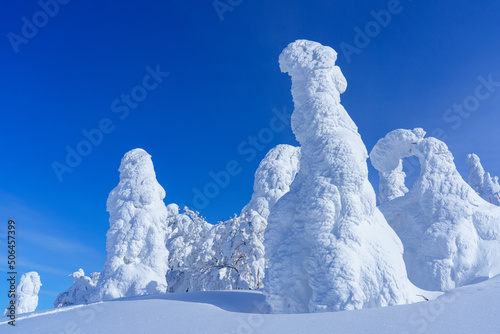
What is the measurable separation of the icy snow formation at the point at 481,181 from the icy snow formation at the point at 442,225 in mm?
19665

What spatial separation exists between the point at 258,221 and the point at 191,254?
796cm

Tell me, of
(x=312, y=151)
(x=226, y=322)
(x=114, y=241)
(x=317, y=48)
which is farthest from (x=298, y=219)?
(x=114, y=241)

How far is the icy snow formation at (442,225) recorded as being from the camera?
12.6m

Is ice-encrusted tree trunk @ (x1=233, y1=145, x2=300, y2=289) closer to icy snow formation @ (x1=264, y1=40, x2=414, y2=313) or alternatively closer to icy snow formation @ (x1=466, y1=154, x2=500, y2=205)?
icy snow formation @ (x1=264, y1=40, x2=414, y2=313)

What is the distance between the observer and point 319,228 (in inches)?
314

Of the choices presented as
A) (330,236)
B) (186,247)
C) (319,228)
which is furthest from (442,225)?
(186,247)

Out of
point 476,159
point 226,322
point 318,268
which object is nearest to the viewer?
point 226,322

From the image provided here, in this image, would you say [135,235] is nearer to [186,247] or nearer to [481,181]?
[186,247]

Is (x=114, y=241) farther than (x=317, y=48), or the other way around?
(x=114, y=241)

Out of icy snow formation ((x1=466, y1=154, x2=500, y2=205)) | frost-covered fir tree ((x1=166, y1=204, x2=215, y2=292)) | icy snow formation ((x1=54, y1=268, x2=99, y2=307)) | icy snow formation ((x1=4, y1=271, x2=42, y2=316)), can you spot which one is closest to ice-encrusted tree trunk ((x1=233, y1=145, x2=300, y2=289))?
frost-covered fir tree ((x1=166, y1=204, x2=215, y2=292))

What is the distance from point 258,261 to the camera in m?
16.4

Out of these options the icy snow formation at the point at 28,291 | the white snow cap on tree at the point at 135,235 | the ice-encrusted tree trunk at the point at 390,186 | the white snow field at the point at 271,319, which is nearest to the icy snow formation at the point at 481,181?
the ice-encrusted tree trunk at the point at 390,186

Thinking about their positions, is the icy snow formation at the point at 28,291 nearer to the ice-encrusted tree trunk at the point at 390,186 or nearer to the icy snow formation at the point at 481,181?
the ice-encrusted tree trunk at the point at 390,186

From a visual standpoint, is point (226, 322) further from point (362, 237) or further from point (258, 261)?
point (258, 261)
